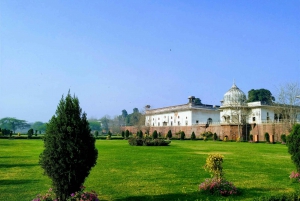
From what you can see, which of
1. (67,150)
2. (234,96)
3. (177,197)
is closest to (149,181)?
(177,197)

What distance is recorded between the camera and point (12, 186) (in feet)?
24.8

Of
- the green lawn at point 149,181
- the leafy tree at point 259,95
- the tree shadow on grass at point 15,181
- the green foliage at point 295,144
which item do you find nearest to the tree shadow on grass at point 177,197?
the green lawn at point 149,181

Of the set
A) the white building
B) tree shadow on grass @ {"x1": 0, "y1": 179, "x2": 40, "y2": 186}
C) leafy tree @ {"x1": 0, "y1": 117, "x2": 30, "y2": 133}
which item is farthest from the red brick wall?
leafy tree @ {"x1": 0, "y1": 117, "x2": 30, "y2": 133}

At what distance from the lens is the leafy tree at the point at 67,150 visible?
5547mm

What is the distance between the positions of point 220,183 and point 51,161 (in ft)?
13.2

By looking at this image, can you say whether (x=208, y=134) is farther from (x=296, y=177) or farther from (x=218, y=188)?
(x=218, y=188)

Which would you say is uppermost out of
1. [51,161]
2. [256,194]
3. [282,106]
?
[282,106]

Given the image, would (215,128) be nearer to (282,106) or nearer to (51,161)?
(282,106)

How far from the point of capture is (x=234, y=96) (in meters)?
44.8

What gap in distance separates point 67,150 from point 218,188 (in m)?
3.75

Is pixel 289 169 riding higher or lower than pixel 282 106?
lower

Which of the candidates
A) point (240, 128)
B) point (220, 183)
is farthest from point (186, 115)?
point (220, 183)

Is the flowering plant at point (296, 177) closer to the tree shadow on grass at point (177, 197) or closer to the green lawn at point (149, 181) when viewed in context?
the green lawn at point (149, 181)

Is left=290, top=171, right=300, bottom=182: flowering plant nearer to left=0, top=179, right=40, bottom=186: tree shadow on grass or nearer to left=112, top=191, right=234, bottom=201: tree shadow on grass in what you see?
left=112, top=191, right=234, bottom=201: tree shadow on grass
